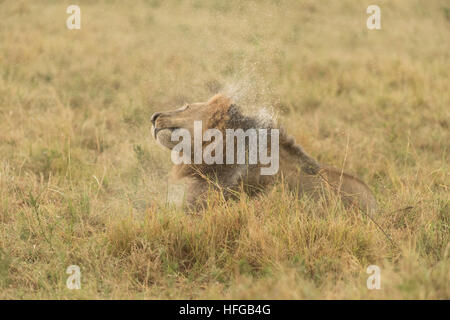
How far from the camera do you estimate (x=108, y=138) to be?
5.97m

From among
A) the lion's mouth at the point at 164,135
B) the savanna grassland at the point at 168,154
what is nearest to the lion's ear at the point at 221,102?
the savanna grassland at the point at 168,154

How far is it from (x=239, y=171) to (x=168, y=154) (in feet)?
5.44

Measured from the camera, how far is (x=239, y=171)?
3697 millimetres

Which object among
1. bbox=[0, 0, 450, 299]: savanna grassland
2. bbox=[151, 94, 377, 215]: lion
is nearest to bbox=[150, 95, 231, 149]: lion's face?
bbox=[151, 94, 377, 215]: lion

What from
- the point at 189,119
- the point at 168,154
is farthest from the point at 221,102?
the point at 168,154

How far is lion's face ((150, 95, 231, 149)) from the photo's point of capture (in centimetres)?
368

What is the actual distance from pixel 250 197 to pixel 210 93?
1648mm

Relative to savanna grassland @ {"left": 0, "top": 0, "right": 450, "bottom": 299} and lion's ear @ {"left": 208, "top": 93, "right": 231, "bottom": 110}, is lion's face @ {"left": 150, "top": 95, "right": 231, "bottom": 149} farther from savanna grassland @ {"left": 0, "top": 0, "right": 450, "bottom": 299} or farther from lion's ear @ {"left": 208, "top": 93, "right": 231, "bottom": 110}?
savanna grassland @ {"left": 0, "top": 0, "right": 450, "bottom": 299}

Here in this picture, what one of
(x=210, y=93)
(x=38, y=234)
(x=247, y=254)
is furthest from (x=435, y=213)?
(x=38, y=234)

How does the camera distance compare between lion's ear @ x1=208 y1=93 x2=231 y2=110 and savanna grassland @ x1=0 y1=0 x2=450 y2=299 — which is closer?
savanna grassland @ x1=0 y1=0 x2=450 y2=299

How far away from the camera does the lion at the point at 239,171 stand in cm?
369

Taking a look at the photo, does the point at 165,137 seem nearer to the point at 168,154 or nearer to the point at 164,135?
the point at 164,135

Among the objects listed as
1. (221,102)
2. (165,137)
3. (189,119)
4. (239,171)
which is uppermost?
(221,102)

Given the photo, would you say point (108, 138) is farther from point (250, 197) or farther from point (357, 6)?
point (357, 6)
